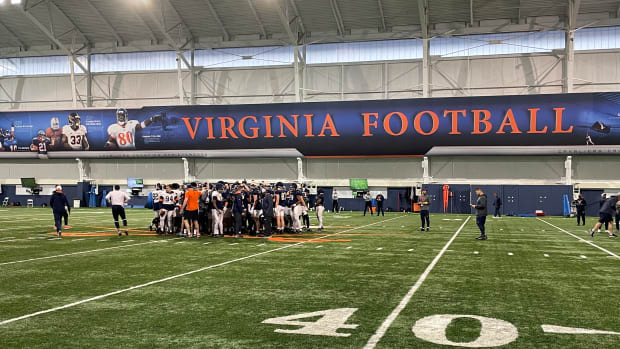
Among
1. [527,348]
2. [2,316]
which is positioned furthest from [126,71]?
[527,348]

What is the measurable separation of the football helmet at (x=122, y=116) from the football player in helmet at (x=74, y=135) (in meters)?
3.07

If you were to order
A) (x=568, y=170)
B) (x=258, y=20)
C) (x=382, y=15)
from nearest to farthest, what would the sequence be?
(x=568, y=170) → (x=382, y=15) → (x=258, y=20)

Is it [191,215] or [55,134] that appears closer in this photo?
[191,215]

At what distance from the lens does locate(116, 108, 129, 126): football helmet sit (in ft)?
147

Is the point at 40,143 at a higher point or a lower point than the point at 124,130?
lower

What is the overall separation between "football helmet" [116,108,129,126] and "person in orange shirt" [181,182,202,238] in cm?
2866

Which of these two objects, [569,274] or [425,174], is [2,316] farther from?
[425,174]

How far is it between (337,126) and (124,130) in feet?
57.9

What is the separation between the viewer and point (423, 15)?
37.9 m

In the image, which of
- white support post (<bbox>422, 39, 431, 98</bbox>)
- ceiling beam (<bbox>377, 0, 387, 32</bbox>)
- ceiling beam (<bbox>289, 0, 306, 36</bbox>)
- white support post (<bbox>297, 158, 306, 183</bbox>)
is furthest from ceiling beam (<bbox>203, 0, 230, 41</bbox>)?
white support post (<bbox>422, 39, 431, 98</bbox>)

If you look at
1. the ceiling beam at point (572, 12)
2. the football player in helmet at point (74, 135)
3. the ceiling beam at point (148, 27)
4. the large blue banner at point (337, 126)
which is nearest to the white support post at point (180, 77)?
the large blue banner at point (337, 126)

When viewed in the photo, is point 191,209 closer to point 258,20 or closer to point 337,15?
point 337,15

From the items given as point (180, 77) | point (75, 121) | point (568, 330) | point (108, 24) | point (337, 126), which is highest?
point (108, 24)

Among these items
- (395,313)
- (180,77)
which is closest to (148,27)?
(180,77)
